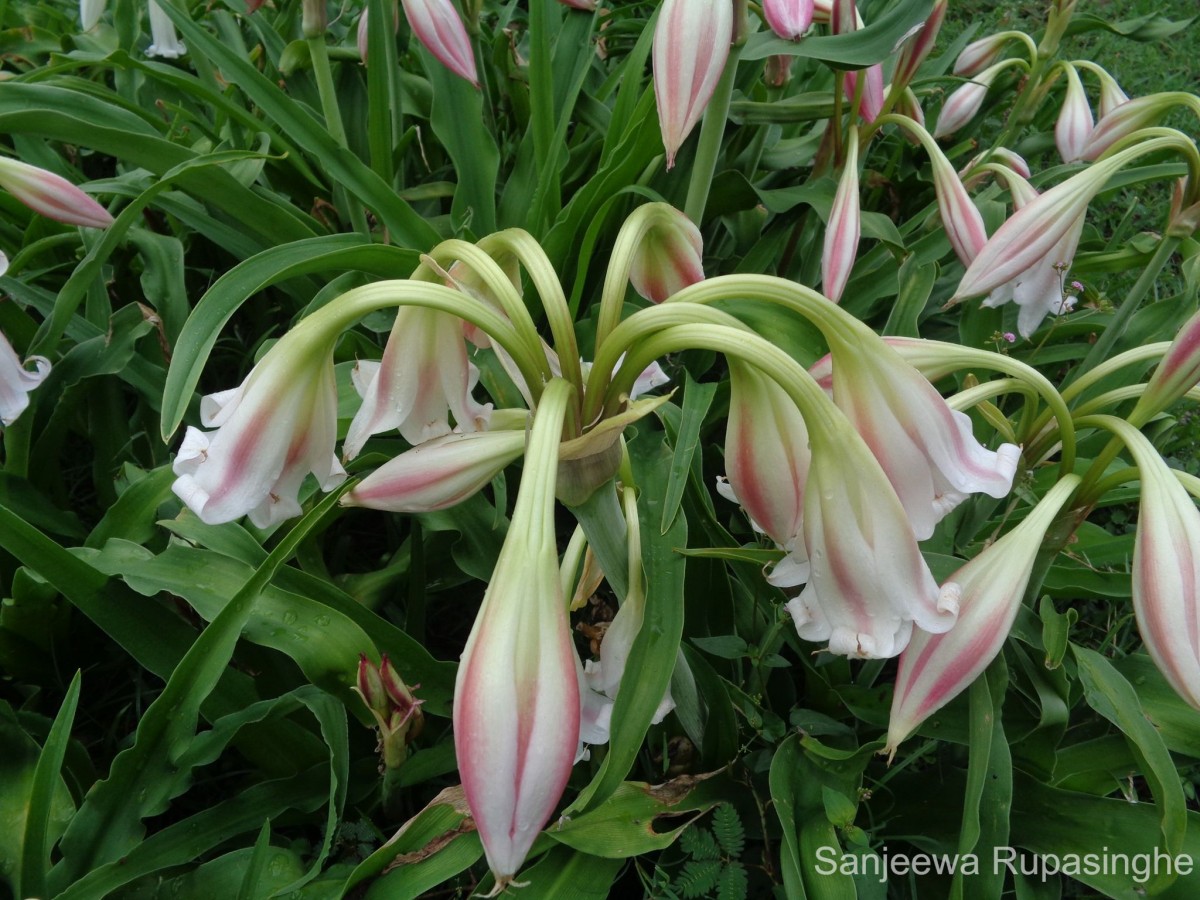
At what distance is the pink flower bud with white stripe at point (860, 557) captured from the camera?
1.84 ft

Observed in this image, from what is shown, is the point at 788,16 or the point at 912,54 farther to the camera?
the point at 912,54

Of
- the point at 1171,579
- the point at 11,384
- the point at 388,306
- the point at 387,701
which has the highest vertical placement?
the point at 388,306

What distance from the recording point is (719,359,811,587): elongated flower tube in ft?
2.12

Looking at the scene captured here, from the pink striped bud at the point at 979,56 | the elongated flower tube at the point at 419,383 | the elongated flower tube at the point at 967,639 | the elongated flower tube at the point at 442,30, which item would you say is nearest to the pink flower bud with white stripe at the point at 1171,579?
the elongated flower tube at the point at 967,639

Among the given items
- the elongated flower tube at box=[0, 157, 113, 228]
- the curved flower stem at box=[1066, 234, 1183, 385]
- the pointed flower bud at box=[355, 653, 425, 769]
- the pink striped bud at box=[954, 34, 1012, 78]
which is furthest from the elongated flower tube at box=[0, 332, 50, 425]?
the pink striped bud at box=[954, 34, 1012, 78]

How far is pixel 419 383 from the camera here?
0.72 m

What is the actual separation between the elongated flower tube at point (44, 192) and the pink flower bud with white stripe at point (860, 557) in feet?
3.83

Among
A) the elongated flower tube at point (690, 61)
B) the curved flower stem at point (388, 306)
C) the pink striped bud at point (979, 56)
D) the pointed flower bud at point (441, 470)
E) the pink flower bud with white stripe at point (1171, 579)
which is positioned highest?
the elongated flower tube at point (690, 61)

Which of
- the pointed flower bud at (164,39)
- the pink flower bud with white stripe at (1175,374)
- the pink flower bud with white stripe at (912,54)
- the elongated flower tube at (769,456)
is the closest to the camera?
the elongated flower tube at (769,456)

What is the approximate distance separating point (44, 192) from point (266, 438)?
901 mm

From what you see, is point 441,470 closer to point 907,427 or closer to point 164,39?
point 907,427

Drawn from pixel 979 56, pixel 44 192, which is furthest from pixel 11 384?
pixel 979 56

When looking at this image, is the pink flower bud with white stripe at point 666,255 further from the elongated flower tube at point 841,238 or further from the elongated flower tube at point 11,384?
the elongated flower tube at point 11,384

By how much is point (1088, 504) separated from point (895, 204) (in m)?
1.38
